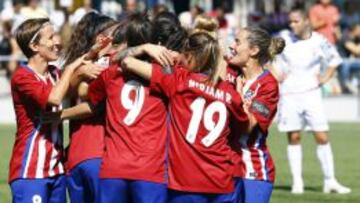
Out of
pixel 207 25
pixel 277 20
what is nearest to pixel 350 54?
pixel 277 20

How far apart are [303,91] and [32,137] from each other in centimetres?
724

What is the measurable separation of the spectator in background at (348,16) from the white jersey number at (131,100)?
23.6m

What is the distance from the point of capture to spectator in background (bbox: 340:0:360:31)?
32.6 metres

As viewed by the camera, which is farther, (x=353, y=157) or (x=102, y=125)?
(x=353, y=157)

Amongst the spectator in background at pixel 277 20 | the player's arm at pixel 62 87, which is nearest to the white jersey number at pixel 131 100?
the player's arm at pixel 62 87

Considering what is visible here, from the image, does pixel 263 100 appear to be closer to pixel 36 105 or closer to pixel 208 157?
pixel 208 157

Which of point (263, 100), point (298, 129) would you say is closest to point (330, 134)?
point (298, 129)

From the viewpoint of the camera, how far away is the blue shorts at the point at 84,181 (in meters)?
9.02

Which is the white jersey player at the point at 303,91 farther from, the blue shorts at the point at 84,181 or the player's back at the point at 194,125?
A: the player's back at the point at 194,125

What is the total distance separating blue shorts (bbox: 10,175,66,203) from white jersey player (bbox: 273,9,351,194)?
6564 millimetres

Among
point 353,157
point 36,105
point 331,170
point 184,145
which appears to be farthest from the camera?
point 353,157

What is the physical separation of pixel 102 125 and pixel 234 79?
1.00 m

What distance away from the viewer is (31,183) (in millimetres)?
9133

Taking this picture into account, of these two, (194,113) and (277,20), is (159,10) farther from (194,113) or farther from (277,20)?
(277,20)
